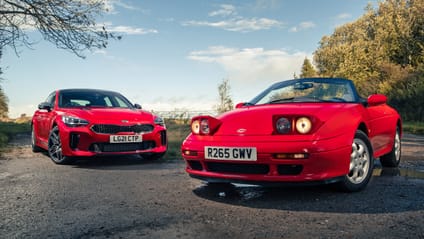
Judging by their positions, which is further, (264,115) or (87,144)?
(87,144)

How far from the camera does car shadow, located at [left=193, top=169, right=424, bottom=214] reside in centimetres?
337

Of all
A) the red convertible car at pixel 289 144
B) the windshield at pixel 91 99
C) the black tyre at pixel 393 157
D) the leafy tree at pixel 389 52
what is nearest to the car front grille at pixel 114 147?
the windshield at pixel 91 99

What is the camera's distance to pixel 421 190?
404cm

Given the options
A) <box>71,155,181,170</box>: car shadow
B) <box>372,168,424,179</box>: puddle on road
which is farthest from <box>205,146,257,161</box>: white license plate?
<box>71,155,181,170</box>: car shadow

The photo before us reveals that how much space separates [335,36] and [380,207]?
2684 inches

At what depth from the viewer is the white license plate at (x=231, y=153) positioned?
359cm

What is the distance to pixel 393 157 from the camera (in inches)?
228

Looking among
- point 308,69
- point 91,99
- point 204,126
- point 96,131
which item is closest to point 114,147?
point 96,131

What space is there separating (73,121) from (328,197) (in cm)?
417

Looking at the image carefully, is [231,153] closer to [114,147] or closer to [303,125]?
[303,125]

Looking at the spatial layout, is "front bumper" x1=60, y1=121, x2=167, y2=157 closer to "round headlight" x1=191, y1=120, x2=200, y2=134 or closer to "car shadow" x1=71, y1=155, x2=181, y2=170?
"car shadow" x1=71, y1=155, x2=181, y2=170

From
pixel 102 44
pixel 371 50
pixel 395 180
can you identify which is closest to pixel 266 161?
pixel 395 180

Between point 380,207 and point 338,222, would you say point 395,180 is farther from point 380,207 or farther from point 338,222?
point 338,222

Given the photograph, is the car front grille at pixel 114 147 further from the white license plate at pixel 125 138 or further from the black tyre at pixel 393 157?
the black tyre at pixel 393 157
